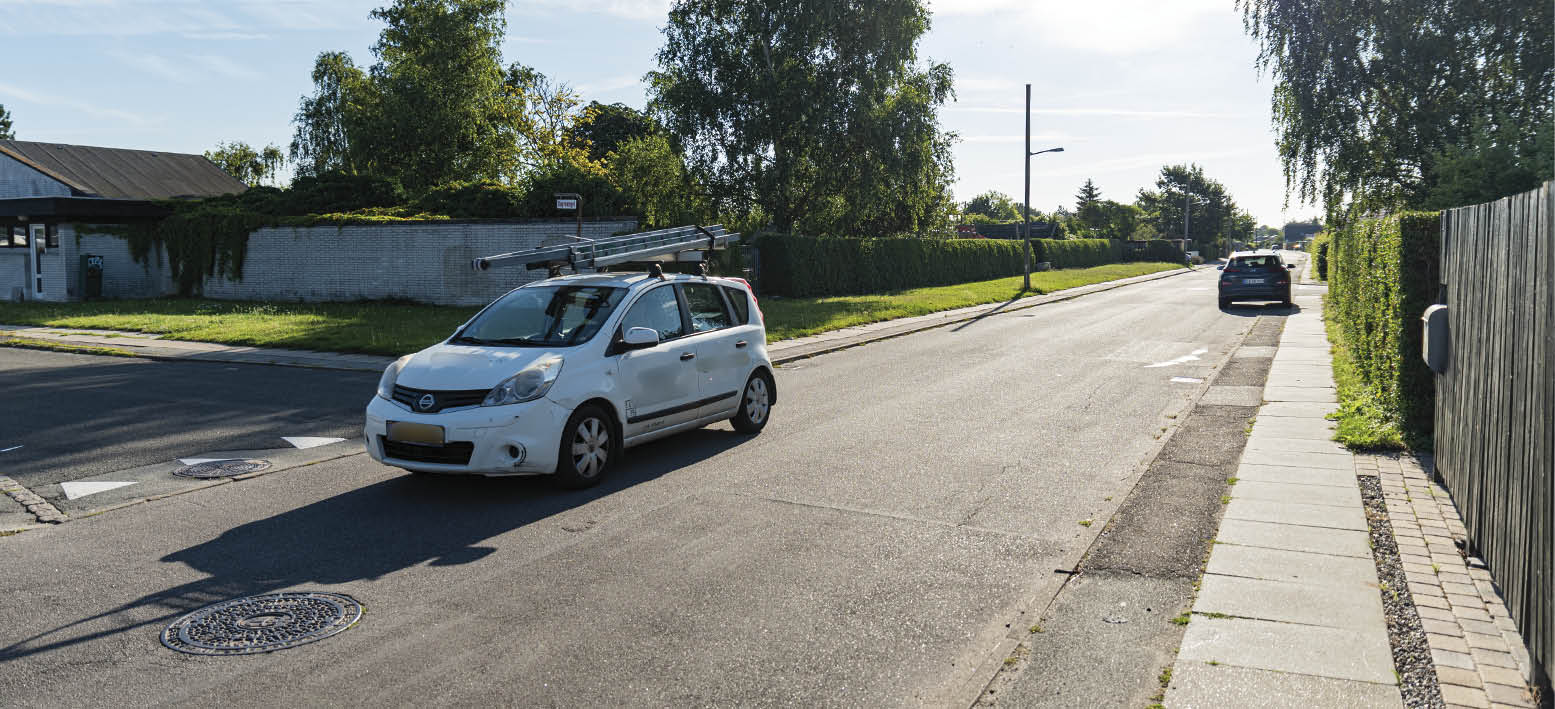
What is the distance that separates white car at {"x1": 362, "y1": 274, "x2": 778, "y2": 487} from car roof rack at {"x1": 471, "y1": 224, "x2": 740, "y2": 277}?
60 cm

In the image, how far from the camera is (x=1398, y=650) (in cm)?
431

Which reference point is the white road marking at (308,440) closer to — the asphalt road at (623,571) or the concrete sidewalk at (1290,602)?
the asphalt road at (623,571)

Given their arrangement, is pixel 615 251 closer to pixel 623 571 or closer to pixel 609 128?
pixel 623 571

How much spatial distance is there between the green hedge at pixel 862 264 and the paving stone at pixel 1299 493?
23539mm

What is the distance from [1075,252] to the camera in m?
67.2

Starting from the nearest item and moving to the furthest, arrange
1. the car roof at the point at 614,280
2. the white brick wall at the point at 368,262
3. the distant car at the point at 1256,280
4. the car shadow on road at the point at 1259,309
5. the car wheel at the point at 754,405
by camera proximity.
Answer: the car roof at the point at 614,280 → the car wheel at the point at 754,405 → the white brick wall at the point at 368,262 → the car shadow on road at the point at 1259,309 → the distant car at the point at 1256,280

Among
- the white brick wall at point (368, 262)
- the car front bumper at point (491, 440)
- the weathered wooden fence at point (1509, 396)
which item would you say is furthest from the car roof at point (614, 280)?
the white brick wall at point (368, 262)

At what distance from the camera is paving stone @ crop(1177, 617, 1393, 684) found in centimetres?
412

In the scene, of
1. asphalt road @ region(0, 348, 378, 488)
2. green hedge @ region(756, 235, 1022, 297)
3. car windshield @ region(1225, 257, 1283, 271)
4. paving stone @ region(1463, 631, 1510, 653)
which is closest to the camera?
paving stone @ region(1463, 631, 1510, 653)

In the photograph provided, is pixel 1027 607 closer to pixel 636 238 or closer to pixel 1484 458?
pixel 1484 458

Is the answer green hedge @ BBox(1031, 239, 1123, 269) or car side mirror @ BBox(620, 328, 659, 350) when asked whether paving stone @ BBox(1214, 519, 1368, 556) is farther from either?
green hedge @ BBox(1031, 239, 1123, 269)

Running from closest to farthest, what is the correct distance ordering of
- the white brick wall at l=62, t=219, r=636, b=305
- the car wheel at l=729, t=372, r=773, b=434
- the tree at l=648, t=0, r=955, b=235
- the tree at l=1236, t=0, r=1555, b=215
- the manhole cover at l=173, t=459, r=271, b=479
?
the manhole cover at l=173, t=459, r=271, b=479 → the car wheel at l=729, t=372, r=773, b=434 → the tree at l=1236, t=0, r=1555, b=215 → the white brick wall at l=62, t=219, r=636, b=305 → the tree at l=648, t=0, r=955, b=235

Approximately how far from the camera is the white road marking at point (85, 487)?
294 inches

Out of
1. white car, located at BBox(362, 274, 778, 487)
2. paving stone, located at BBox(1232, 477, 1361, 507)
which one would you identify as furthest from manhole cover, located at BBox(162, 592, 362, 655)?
paving stone, located at BBox(1232, 477, 1361, 507)
